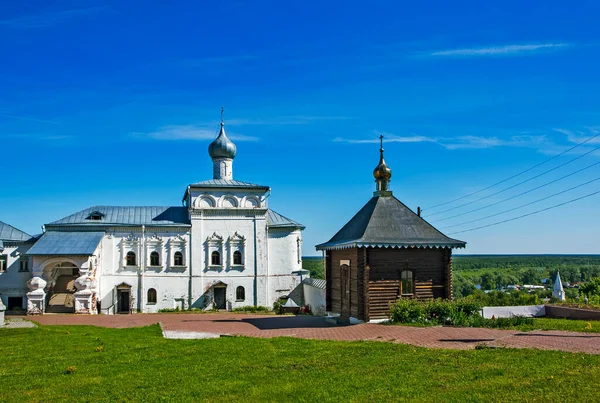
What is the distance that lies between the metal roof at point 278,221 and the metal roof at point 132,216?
5151 mm

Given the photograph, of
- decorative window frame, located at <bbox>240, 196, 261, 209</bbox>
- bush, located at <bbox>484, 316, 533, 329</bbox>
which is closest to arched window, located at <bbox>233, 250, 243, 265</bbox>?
decorative window frame, located at <bbox>240, 196, 261, 209</bbox>

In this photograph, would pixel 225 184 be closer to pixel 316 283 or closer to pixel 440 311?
pixel 316 283

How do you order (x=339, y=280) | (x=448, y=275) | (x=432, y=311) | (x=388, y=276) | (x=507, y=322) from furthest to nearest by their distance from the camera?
(x=339, y=280) < (x=448, y=275) < (x=388, y=276) < (x=432, y=311) < (x=507, y=322)

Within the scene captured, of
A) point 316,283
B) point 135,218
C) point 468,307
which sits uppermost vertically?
point 135,218

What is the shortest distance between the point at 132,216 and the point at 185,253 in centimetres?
404

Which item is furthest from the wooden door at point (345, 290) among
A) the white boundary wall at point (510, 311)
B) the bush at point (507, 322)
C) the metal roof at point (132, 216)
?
the metal roof at point (132, 216)

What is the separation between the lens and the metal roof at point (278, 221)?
34.9 metres

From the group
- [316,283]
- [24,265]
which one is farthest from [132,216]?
[316,283]

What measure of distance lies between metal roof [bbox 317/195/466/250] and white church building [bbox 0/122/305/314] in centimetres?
1478

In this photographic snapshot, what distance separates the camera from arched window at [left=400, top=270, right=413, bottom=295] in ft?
59.1

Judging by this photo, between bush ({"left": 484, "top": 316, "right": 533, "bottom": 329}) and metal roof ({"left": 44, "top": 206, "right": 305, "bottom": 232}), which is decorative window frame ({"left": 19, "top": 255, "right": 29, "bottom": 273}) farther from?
bush ({"left": 484, "top": 316, "right": 533, "bottom": 329})

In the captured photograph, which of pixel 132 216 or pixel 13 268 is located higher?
pixel 132 216

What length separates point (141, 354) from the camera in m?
12.1

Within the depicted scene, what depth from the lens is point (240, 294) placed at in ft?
112
